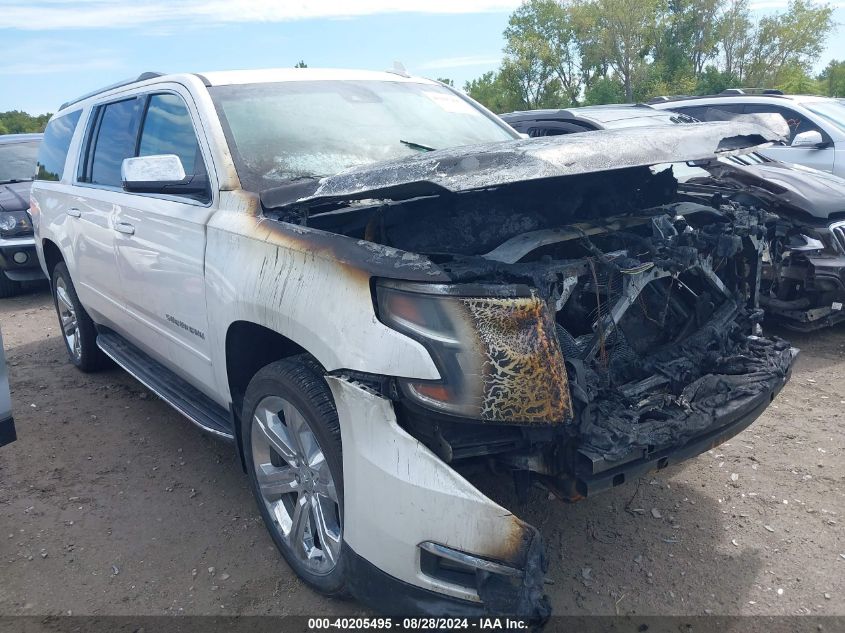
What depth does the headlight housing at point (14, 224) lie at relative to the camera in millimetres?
8227

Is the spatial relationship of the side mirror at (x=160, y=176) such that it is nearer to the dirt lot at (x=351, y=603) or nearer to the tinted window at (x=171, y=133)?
the tinted window at (x=171, y=133)

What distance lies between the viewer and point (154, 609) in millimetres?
2672

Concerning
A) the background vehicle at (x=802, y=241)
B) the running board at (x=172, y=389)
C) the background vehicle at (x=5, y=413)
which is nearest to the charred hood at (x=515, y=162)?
the running board at (x=172, y=389)

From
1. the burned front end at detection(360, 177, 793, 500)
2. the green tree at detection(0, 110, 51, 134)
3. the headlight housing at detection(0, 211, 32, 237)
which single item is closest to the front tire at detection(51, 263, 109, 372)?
the headlight housing at detection(0, 211, 32, 237)

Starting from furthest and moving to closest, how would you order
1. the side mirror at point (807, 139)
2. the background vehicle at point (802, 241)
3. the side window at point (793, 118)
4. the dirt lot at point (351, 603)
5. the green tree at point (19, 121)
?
1. the green tree at point (19, 121)
2. the side window at point (793, 118)
3. the side mirror at point (807, 139)
4. the background vehicle at point (802, 241)
5. the dirt lot at point (351, 603)

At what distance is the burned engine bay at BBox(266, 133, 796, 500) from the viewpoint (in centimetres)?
204

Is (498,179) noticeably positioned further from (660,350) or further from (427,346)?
(660,350)

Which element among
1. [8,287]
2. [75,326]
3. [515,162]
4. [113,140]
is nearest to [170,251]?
[113,140]

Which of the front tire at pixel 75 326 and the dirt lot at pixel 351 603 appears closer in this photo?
the dirt lot at pixel 351 603

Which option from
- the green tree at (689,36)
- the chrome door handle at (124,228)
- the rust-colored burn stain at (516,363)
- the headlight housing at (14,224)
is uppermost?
the green tree at (689,36)

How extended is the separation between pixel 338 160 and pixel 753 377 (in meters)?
2.01

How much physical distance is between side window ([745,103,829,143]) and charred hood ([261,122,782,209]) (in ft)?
19.9

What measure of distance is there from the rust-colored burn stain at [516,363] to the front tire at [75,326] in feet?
13.3

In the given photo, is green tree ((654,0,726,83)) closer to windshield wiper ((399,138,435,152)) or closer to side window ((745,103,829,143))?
side window ((745,103,829,143))
